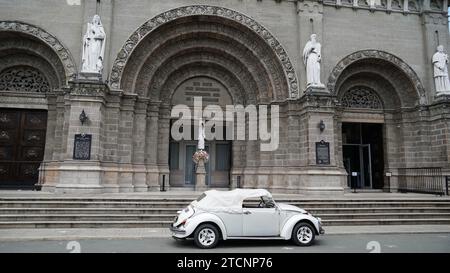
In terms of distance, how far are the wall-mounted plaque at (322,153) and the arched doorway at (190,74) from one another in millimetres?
2671

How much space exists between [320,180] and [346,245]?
6.99 metres

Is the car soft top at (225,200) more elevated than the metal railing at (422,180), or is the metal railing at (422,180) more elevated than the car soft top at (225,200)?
the metal railing at (422,180)

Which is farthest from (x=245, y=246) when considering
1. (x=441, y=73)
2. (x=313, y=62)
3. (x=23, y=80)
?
(x=441, y=73)

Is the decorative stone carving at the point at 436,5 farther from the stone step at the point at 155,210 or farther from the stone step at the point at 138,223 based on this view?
the stone step at the point at 138,223

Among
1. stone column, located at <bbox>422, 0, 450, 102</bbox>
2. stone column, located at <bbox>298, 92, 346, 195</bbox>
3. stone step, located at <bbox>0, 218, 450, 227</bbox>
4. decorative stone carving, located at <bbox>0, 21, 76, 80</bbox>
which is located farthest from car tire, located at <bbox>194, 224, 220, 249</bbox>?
stone column, located at <bbox>422, 0, 450, 102</bbox>

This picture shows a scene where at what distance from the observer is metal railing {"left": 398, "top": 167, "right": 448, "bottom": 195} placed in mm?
16188

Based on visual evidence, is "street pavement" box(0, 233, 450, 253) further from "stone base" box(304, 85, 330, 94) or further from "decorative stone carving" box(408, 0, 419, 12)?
"decorative stone carving" box(408, 0, 419, 12)

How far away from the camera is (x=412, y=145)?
58.8ft

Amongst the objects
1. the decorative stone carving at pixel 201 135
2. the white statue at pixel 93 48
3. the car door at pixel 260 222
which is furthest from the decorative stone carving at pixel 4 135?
the car door at pixel 260 222

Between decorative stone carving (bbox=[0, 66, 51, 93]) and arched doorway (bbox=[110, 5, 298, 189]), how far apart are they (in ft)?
12.4

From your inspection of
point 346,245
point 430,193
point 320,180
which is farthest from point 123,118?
point 430,193

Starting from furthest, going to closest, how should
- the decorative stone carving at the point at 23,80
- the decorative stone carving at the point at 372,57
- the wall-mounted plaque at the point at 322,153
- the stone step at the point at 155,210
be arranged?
the decorative stone carving at the point at 372,57
the decorative stone carving at the point at 23,80
the wall-mounted plaque at the point at 322,153
the stone step at the point at 155,210

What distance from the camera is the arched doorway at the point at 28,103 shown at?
15484mm
